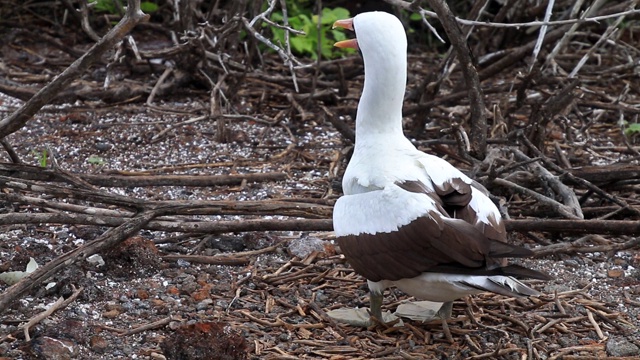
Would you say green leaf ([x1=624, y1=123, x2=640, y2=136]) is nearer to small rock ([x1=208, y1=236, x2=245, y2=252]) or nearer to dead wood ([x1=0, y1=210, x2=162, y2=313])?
small rock ([x1=208, y1=236, x2=245, y2=252])

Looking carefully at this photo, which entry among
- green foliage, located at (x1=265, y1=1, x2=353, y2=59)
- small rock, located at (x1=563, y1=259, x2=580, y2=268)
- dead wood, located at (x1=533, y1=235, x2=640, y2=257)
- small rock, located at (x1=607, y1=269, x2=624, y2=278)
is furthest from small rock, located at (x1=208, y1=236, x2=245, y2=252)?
green foliage, located at (x1=265, y1=1, x2=353, y2=59)

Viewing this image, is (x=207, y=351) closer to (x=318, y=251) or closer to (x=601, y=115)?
(x=318, y=251)

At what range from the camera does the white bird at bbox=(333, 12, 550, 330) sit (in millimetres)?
3492

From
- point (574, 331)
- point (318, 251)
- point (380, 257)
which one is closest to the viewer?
point (380, 257)

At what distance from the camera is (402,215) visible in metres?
3.64

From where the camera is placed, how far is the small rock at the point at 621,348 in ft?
12.3

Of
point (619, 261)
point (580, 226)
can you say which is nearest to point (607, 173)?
point (619, 261)

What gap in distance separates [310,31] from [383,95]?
352 centimetres

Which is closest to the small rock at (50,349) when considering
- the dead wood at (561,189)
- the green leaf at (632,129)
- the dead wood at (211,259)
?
the dead wood at (211,259)

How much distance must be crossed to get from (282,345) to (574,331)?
1.28m

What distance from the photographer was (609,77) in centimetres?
738

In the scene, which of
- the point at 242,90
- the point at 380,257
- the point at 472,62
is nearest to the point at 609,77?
the point at 472,62

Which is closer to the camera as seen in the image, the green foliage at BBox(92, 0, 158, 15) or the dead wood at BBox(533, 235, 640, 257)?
the dead wood at BBox(533, 235, 640, 257)

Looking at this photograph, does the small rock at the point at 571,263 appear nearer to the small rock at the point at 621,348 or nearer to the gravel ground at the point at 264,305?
the gravel ground at the point at 264,305
